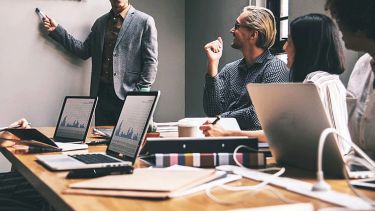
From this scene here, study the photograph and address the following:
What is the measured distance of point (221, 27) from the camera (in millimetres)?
4258

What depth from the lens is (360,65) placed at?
1616 mm

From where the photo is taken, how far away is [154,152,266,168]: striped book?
49.0 inches

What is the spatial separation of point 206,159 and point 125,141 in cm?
30

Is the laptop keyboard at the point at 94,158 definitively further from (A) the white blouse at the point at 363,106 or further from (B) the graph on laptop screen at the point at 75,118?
(A) the white blouse at the point at 363,106

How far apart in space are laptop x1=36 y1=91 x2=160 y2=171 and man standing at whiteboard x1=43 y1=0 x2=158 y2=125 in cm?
166

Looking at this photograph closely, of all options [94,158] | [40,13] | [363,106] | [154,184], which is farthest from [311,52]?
[40,13]

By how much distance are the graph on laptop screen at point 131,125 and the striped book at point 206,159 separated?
12 centimetres

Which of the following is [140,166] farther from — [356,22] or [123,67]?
[123,67]

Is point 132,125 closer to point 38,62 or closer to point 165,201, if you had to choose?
point 165,201

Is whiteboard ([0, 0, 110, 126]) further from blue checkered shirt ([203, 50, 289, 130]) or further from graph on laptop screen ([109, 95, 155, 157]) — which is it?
graph on laptop screen ([109, 95, 155, 157])

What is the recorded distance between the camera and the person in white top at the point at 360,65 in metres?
1.19

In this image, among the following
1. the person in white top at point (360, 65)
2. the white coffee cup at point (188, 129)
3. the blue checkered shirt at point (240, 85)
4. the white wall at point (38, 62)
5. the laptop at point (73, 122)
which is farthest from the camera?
the white wall at point (38, 62)

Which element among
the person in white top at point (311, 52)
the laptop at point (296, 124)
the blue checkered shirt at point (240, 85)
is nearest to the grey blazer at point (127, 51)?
the blue checkered shirt at point (240, 85)

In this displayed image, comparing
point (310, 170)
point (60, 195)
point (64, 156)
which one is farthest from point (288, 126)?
point (64, 156)
